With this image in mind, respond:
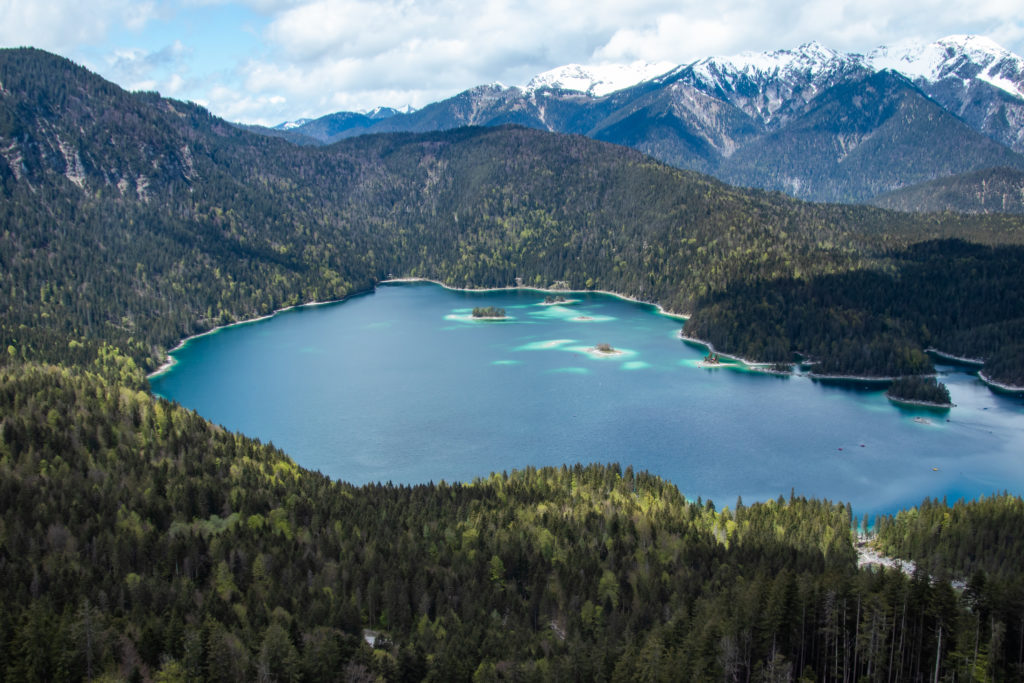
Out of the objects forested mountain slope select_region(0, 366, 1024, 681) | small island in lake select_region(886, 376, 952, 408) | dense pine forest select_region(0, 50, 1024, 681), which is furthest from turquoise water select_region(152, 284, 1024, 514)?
forested mountain slope select_region(0, 366, 1024, 681)

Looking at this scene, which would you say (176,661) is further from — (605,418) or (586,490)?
(605,418)

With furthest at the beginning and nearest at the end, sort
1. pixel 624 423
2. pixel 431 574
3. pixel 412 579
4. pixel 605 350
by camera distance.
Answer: pixel 605 350
pixel 624 423
pixel 431 574
pixel 412 579

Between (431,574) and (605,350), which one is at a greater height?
(605,350)

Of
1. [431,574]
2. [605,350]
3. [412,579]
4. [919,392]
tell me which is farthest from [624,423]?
[412,579]

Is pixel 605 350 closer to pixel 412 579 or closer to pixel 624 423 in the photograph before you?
pixel 624 423

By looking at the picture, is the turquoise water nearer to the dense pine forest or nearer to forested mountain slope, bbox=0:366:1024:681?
the dense pine forest

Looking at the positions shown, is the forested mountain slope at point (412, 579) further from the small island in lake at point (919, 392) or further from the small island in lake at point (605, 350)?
the small island in lake at point (605, 350)
